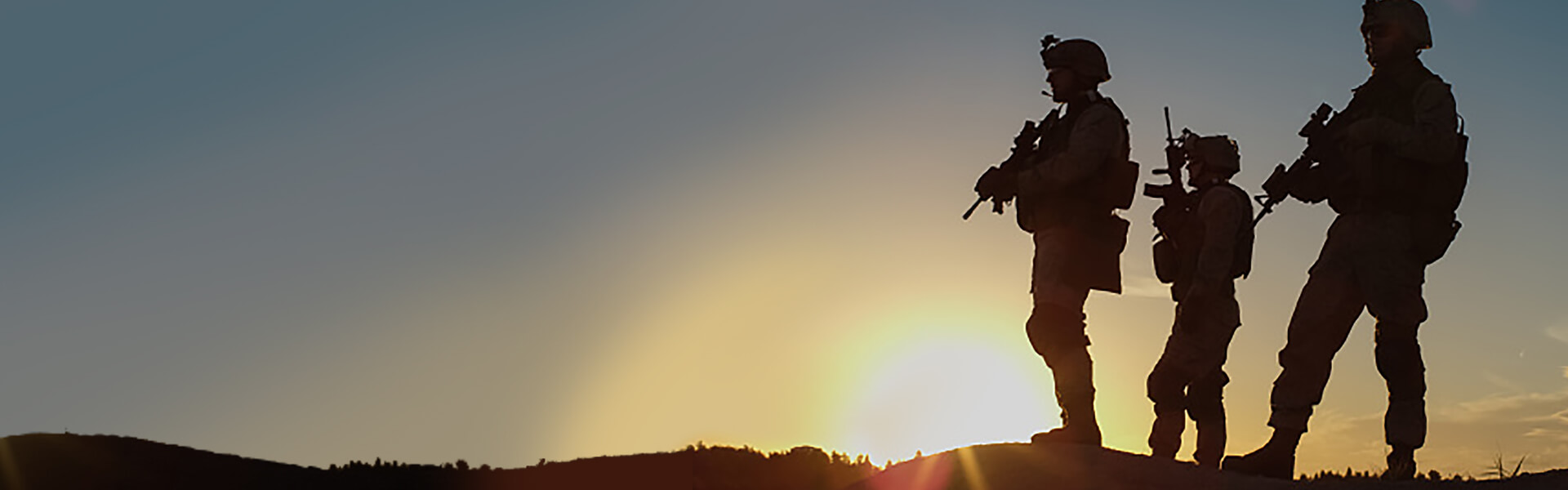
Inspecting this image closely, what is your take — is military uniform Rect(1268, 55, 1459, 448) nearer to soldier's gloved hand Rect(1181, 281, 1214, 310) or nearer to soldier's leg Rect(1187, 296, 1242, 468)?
soldier's gloved hand Rect(1181, 281, 1214, 310)

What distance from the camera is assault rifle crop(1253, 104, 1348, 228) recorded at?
31.6ft

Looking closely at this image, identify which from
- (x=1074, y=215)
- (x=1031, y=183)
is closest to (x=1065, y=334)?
(x=1074, y=215)

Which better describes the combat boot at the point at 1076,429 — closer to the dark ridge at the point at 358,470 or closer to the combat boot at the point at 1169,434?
the combat boot at the point at 1169,434

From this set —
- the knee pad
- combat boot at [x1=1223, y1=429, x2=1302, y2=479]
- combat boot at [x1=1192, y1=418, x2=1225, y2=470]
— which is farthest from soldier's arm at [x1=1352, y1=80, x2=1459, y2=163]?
combat boot at [x1=1192, y1=418, x2=1225, y2=470]

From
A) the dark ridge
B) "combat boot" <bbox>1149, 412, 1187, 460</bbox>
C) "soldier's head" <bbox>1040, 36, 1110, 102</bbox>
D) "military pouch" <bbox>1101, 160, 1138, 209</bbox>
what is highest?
"soldier's head" <bbox>1040, 36, 1110, 102</bbox>

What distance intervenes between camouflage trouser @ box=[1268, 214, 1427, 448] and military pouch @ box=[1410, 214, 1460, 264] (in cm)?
5

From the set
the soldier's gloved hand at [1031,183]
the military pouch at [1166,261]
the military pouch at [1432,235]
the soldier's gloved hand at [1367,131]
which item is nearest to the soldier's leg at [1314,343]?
the military pouch at [1432,235]

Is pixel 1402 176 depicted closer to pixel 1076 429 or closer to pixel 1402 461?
pixel 1402 461

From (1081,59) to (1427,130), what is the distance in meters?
2.11

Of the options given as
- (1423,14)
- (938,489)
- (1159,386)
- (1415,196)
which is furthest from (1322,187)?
(938,489)

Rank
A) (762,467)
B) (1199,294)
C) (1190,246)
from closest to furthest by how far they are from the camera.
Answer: (1199,294)
(1190,246)
(762,467)

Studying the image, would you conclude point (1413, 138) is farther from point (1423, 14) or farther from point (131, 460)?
point (131, 460)

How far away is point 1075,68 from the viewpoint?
32.0 feet

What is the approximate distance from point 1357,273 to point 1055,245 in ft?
5.97
